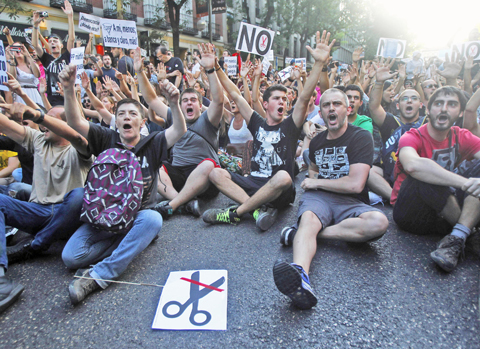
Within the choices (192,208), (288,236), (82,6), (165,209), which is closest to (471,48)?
(288,236)

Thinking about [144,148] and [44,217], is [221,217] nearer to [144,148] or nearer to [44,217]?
[144,148]

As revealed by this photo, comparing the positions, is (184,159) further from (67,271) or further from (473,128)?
(473,128)

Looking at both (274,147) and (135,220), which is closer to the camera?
(135,220)

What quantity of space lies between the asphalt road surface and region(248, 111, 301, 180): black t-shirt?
994 mm

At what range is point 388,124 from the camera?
14.7 ft

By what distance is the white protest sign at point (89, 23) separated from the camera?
7583 millimetres

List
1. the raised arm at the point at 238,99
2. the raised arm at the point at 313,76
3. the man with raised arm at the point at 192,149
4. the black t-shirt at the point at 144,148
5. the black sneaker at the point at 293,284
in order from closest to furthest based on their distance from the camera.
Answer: the black sneaker at the point at 293,284
the black t-shirt at the point at 144,148
the raised arm at the point at 313,76
the man with raised arm at the point at 192,149
the raised arm at the point at 238,99

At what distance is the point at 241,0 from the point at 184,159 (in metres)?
34.5

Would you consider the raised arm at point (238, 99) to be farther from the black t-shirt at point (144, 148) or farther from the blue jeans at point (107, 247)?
the blue jeans at point (107, 247)

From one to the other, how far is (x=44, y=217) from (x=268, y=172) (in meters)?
2.33

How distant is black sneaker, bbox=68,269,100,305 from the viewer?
2205 mm

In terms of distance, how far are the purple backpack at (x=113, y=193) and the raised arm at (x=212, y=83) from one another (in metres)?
1.49

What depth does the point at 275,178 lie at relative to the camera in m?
3.39

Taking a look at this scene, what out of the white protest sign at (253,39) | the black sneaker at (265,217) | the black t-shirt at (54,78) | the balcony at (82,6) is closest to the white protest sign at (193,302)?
the black sneaker at (265,217)
